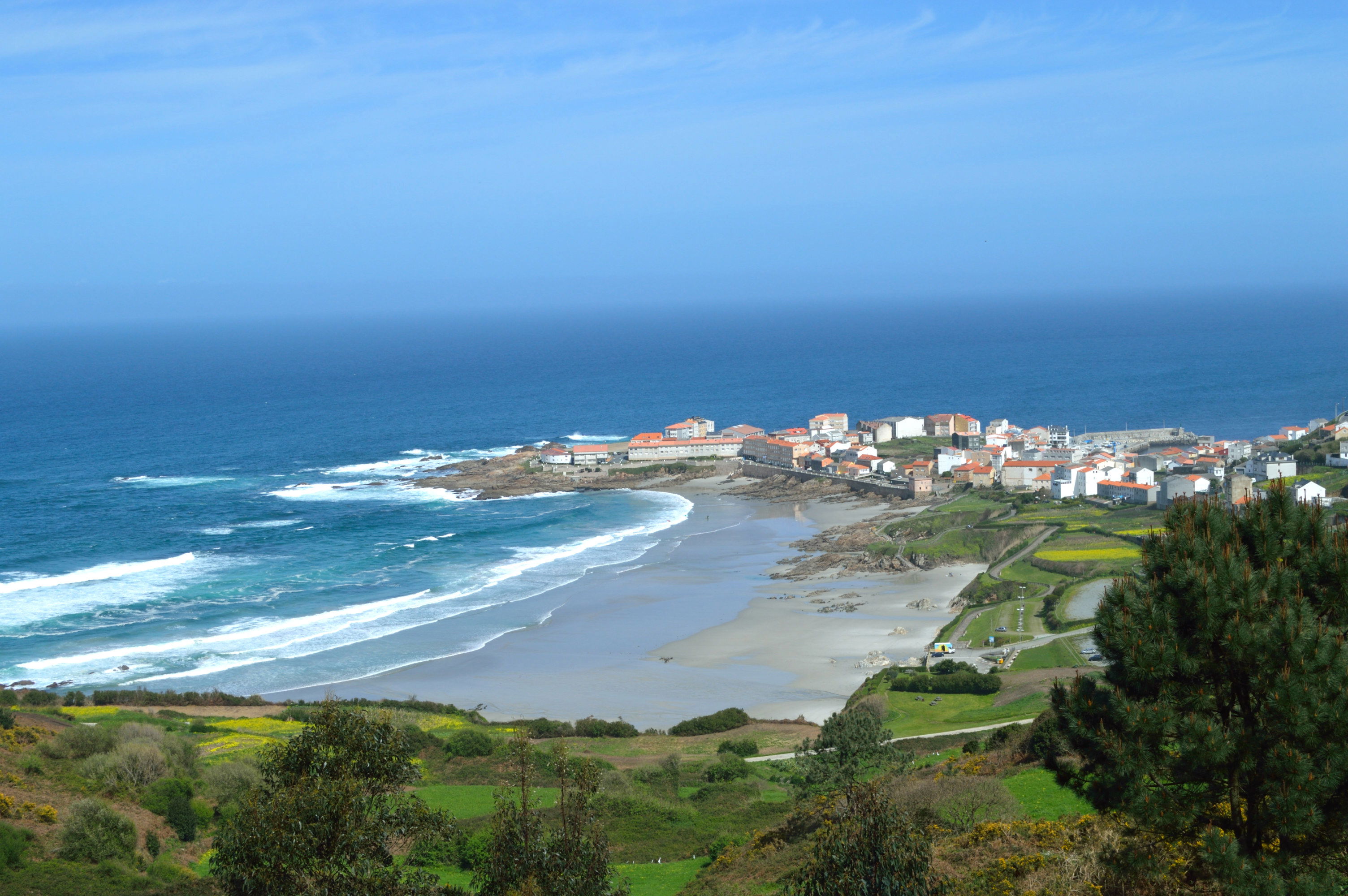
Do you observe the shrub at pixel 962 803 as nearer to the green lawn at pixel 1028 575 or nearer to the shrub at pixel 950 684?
the shrub at pixel 950 684

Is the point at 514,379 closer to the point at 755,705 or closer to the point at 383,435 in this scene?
the point at 383,435

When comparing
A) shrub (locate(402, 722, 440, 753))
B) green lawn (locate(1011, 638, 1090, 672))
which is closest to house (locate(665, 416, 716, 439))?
green lawn (locate(1011, 638, 1090, 672))

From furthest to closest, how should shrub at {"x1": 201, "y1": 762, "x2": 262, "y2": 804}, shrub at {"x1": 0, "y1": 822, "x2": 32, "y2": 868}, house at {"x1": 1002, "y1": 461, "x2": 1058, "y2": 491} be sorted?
house at {"x1": 1002, "y1": 461, "x2": 1058, "y2": 491}, shrub at {"x1": 201, "y1": 762, "x2": 262, "y2": 804}, shrub at {"x1": 0, "y1": 822, "x2": 32, "y2": 868}

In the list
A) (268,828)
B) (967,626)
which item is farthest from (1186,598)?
(967,626)

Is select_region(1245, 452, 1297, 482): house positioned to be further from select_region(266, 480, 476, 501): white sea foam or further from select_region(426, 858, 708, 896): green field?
select_region(426, 858, 708, 896): green field

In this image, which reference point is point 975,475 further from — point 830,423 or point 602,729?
point 602,729

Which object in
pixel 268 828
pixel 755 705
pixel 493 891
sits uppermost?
pixel 268 828
